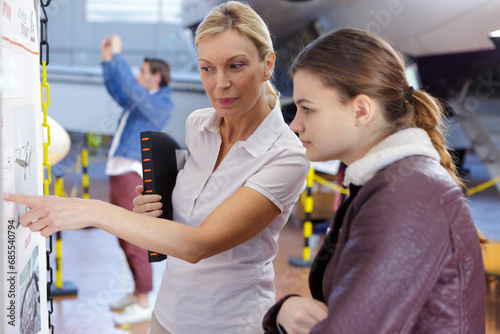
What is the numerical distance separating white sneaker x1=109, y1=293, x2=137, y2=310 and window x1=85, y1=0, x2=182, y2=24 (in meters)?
9.77

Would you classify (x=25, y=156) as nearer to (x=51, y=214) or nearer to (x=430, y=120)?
(x=51, y=214)

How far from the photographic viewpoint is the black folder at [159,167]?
117 cm

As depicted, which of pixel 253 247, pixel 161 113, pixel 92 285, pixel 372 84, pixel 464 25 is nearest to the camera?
pixel 372 84

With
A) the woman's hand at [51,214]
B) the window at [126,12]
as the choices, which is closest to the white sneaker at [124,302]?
the woman's hand at [51,214]

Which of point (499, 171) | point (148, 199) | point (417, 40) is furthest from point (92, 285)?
point (499, 171)

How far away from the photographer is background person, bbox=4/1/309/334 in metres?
1.05

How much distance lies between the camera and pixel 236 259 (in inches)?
43.3

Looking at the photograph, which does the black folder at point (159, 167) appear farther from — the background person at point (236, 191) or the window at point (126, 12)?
the window at point (126, 12)

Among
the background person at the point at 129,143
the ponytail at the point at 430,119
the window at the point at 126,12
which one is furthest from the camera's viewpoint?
the window at the point at 126,12

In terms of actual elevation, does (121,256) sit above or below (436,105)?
below

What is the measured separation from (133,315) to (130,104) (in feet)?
4.07

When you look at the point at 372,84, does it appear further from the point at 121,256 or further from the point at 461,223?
the point at 121,256

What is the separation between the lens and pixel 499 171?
18.2 ft

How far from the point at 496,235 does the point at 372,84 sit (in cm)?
497
